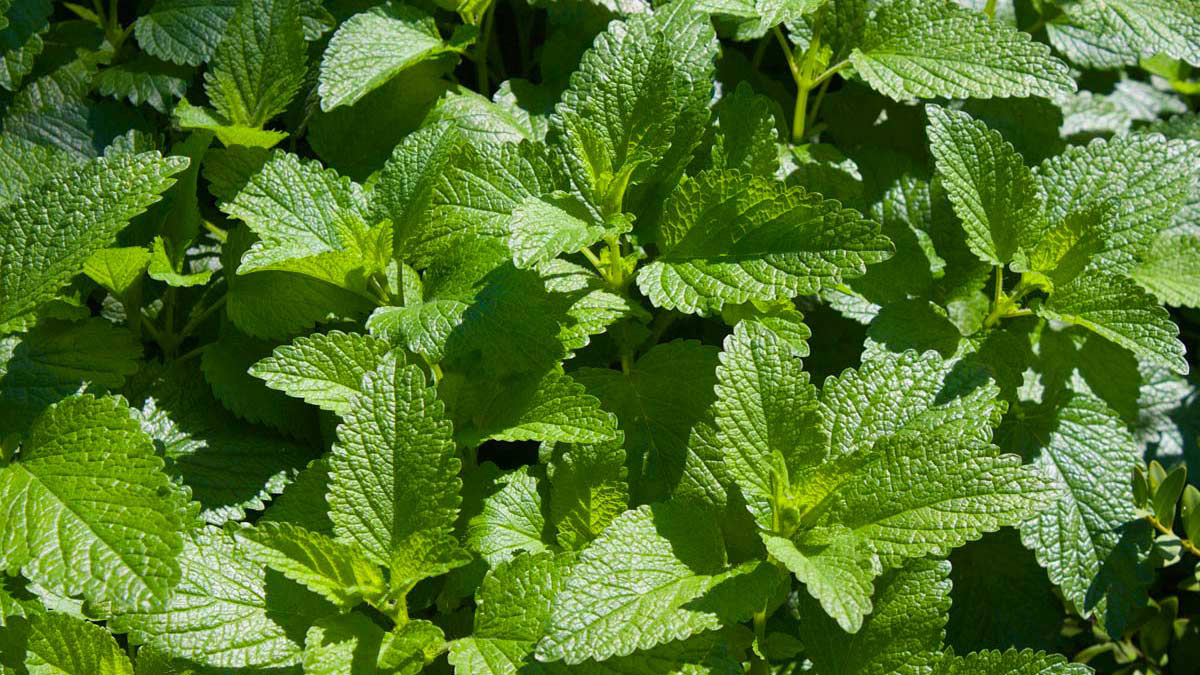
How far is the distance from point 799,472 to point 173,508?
902mm

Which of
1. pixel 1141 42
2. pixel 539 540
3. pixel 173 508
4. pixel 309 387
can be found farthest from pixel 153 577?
pixel 1141 42

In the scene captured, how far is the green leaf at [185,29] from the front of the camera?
86.0 inches

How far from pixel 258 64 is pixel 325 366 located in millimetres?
695

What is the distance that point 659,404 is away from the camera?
1.87 meters

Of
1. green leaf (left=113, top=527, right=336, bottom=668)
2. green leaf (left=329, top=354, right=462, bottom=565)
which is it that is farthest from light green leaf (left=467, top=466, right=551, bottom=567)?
green leaf (left=113, top=527, right=336, bottom=668)

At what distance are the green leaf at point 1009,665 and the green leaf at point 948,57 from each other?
935 millimetres

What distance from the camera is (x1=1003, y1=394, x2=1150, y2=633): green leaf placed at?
1.88 metres

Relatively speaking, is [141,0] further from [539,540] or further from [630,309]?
[539,540]

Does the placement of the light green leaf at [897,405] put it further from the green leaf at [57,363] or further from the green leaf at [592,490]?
the green leaf at [57,363]

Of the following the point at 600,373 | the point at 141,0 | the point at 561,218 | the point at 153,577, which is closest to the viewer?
the point at 153,577

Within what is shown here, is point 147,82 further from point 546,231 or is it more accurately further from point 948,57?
point 948,57

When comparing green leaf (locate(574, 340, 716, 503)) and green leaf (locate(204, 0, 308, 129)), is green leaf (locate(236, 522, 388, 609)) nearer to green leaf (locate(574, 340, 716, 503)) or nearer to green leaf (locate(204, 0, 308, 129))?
green leaf (locate(574, 340, 716, 503))

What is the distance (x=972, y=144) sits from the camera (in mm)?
1939

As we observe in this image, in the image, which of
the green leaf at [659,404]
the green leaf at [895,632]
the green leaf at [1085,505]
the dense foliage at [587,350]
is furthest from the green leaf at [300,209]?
the green leaf at [1085,505]
